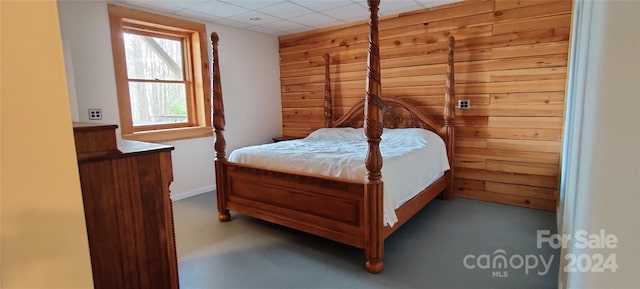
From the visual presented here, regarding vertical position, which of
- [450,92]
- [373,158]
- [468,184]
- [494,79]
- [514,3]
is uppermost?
[514,3]

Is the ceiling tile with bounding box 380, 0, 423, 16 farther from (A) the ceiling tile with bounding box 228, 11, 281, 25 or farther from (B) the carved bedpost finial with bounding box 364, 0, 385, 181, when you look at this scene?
(B) the carved bedpost finial with bounding box 364, 0, 385, 181

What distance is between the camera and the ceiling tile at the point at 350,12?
3.78 m

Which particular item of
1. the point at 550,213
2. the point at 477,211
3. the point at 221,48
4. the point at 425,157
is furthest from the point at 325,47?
the point at 550,213

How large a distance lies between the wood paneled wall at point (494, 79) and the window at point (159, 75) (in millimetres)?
2016

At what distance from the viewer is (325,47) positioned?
4.79 m

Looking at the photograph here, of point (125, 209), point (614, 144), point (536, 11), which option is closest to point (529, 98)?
point (536, 11)

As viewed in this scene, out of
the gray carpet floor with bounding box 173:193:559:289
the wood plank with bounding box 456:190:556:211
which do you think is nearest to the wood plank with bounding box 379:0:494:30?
the wood plank with bounding box 456:190:556:211

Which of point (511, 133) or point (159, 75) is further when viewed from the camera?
point (159, 75)

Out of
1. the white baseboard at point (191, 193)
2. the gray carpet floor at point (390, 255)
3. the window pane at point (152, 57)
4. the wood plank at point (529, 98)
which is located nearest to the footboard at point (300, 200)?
the gray carpet floor at point (390, 255)

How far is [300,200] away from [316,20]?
8.47ft

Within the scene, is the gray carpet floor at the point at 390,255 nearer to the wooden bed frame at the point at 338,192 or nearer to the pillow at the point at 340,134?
the wooden bed frame at the point at 338,192

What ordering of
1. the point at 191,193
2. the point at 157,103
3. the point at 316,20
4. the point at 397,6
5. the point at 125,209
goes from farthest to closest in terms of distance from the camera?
the point at 316,20 → the point at 191,193 → the point at 157,103 → the point at 397,6 → the point at 125,209

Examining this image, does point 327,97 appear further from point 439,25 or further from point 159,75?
point 159,75

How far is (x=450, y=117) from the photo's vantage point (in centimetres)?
370
